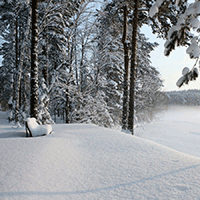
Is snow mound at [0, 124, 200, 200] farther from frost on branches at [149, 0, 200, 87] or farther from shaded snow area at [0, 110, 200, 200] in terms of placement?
frost on branches at [149, 0, 200, 87]

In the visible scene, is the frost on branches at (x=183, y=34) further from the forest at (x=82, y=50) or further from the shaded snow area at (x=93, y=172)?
the forest at (x=82, y=50)

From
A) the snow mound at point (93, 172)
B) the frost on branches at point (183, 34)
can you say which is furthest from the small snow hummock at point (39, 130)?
the frost on branches at point (183, 34)

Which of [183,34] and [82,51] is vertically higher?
[82,51]

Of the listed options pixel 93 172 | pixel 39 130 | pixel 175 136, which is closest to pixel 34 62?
pixel 39 130

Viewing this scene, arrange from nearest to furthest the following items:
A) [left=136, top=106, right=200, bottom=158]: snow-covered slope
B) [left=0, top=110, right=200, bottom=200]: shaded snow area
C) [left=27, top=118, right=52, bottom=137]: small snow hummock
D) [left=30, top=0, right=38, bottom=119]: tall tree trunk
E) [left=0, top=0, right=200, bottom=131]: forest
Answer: [left=0, top=110, right=200, bottom=200]: shaded snow area, [left=27, top=118, right=52, bottom=137]: small snow hummock, [left=30, top=0, right=38, bottom=119]: tall tree trunk, [left=0, top=0, right=200, bottom=131]: forest, [left=136, top=106, right=200, bottom=158]: snow-covered slope

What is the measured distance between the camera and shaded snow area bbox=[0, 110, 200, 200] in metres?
1.99

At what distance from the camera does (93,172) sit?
251 centimetres

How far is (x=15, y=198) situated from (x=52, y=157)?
1023 millimetres

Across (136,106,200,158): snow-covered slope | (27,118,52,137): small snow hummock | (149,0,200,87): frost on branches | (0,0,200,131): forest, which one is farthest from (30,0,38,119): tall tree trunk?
(136,106,200,158): snow-covered slope

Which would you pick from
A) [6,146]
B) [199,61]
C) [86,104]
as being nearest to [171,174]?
[199,61]

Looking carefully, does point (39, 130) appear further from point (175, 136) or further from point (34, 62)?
point (175, 136)

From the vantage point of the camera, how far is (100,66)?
36.5 feet

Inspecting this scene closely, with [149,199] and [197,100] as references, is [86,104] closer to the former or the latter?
[149,199]

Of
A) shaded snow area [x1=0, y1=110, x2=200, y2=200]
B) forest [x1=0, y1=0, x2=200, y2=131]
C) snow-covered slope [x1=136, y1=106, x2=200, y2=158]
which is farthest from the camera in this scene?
snow-covered slope [x1=136, y1=106, x2=200, y2=158]
